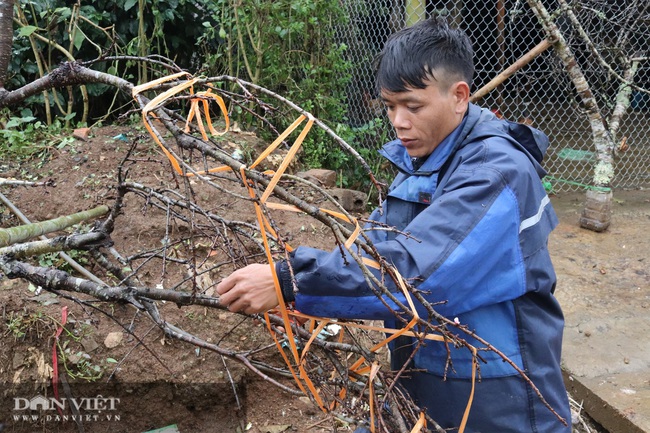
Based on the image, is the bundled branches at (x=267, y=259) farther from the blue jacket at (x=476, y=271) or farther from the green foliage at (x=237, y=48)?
the green foliage at (x=237, y=48)

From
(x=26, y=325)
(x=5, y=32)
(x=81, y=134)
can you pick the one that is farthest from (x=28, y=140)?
(x=5, y=32)

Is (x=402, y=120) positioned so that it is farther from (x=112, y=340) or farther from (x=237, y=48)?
(x=237, y=48)

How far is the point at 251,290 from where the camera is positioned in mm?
1448

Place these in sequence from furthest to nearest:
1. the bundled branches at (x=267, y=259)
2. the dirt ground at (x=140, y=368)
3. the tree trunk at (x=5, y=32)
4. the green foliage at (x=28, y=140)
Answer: the green foliage at (x=28, y=140) → the dirt ground at (x=140, y=368) → the tree trunk at (x=5, y=32) → the bundled branches at (x=267, y=259)

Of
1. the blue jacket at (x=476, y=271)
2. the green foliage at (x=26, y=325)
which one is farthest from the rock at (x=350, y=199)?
the blue jacket at (x=476, y=271)

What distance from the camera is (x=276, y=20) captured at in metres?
5.63

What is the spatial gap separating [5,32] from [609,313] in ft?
11.9

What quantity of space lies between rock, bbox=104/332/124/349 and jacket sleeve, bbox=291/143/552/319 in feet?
6.41

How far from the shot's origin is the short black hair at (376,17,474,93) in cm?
174

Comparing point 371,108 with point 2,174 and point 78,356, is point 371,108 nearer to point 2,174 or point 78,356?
point 2,174

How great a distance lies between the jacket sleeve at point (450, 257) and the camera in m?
1.41

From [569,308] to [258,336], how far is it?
2.04 metres

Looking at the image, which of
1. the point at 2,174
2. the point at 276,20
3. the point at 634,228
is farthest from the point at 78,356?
the point at 634,228

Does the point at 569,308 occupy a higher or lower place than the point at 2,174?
higher
